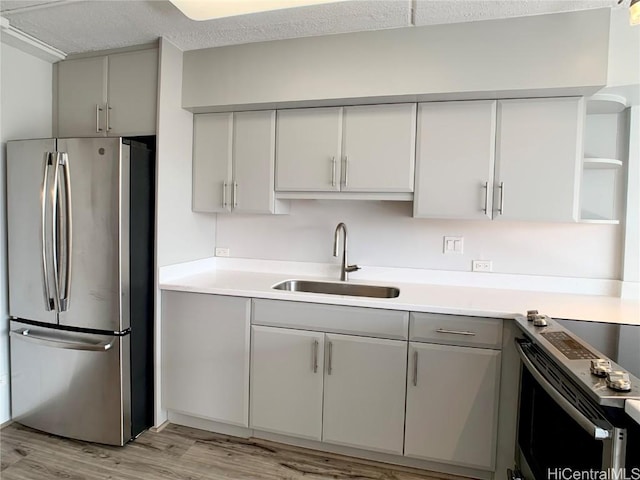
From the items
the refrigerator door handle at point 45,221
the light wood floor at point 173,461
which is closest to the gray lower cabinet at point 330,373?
the light wood floor at point 173,461

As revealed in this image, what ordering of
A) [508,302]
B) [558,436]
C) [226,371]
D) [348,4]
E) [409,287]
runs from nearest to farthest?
1. [558,436]
2. [348,4]
3. [508,302]
4. [226,371]
5. [409,287]

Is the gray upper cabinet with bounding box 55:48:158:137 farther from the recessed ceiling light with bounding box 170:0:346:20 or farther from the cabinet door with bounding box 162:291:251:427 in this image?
the cabinet door with bounding box 162:291:251:427

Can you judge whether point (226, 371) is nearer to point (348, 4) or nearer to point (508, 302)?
point (508, 302)

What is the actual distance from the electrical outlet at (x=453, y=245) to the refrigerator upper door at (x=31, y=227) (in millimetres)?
2316

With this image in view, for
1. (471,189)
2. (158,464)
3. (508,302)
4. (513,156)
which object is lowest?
(158,464)

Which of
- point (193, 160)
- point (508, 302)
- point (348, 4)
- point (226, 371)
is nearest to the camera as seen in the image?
point (348, 4)

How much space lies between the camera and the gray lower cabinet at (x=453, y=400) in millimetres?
1809

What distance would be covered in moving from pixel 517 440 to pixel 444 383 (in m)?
0.38

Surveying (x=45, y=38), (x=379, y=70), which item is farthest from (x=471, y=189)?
(x=45, y=38)

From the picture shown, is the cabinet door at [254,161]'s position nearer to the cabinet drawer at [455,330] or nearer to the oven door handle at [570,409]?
the cabinet drawer at [455,330]

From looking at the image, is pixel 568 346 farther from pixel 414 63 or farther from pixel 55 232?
pixel 55 232

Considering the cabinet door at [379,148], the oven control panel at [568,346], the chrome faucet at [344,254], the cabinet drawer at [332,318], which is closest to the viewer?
the oven control panel at [568,346]

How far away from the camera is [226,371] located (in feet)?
7.13

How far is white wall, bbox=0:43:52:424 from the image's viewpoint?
2.24 metres
